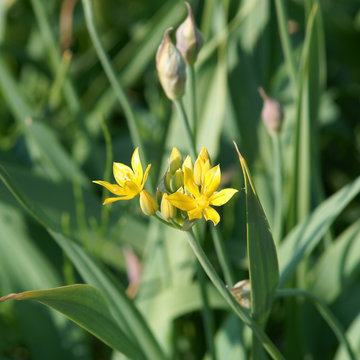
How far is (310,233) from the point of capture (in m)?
0.63

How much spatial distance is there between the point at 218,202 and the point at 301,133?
41 cm

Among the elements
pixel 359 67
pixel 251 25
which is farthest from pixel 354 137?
pixel 251 25

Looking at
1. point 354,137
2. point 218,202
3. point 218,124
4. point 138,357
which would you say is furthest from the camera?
point 354,137

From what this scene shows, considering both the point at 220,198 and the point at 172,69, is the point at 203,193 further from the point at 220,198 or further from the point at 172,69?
the point at 172,69

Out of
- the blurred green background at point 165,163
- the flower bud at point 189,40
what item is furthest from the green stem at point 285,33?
the flower bud at point 189,40

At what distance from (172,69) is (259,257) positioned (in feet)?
0.77

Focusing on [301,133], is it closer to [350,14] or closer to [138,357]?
[138,357]

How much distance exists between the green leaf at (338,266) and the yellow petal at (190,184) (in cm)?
40

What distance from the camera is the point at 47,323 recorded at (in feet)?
2.89

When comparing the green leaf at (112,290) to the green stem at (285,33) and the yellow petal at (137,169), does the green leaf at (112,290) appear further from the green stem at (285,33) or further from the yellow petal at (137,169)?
the green stem at (285,33)

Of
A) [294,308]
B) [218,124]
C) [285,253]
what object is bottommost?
[294,308]

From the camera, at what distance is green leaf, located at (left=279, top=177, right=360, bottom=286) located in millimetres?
592

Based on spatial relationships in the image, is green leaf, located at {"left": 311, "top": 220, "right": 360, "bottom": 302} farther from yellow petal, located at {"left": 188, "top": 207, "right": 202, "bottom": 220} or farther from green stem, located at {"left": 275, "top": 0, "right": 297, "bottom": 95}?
yellow petal, located at {"left": 188, "top": 207, "right": 202, "bottom": 220}

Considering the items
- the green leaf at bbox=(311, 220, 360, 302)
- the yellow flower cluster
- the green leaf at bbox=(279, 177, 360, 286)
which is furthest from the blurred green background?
the yellow flower cluster
